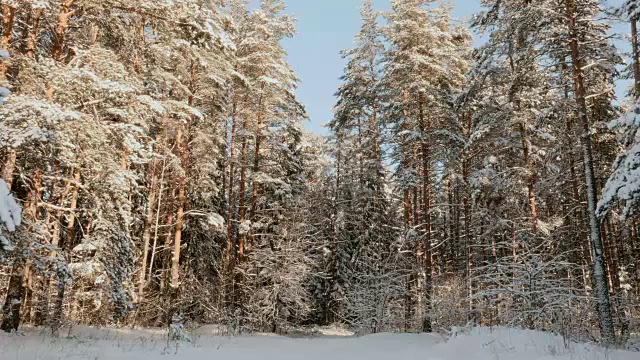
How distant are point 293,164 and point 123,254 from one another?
12.6 m

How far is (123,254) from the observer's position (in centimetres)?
1067

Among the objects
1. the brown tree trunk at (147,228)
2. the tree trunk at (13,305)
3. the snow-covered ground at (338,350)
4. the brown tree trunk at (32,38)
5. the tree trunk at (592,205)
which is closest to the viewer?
the snow-covered ground at (338,350)

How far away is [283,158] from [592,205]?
14030 millimetres

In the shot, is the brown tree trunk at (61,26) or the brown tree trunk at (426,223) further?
the brown tree trunk at (426,223)

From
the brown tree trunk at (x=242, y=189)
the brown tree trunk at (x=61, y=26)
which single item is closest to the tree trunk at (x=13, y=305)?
the brown tree trunk at (x=61, y=26)

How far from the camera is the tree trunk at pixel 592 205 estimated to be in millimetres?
10258

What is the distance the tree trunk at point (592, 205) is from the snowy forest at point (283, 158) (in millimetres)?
71

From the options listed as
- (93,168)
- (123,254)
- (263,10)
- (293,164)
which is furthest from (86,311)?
(263,10)

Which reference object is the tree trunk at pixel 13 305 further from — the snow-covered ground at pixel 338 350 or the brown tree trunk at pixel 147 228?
the brown tree trunk at pixel 147 228

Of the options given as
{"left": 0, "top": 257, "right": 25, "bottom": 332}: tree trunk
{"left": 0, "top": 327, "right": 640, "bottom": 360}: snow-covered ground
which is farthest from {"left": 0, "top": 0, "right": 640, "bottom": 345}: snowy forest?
{"left": 0, "top": 327, "right": 640, "bottom": 360}: snow-covered ground

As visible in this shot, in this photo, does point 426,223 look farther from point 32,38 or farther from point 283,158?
point 32,38

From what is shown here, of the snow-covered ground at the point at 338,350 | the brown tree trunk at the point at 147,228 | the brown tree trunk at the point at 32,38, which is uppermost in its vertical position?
the brown tree trunk at the point at 32,38

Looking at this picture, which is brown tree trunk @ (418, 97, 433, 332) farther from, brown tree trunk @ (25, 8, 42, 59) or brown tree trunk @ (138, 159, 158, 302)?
brown tree trunk @ (25, 8, 42, 59)

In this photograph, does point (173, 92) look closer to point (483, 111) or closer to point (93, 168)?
point (93, 168)
